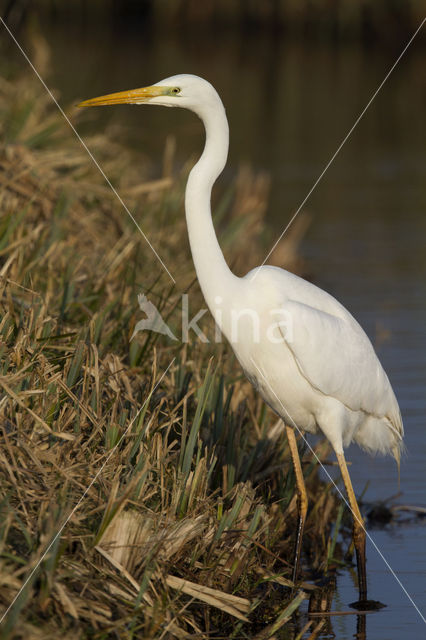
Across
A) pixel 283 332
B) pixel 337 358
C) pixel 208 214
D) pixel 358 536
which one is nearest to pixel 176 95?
pixel 208 214

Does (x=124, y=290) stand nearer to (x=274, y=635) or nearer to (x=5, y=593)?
(x=274, y=635)

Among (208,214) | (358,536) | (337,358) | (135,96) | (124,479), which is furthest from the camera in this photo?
(358,536)

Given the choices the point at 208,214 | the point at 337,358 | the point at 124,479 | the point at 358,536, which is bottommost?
the point at 358,536

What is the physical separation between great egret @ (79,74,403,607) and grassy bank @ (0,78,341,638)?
286 mm

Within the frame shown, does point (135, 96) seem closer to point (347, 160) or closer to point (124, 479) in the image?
point (124, 479)

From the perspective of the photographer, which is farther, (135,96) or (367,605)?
(367,605)

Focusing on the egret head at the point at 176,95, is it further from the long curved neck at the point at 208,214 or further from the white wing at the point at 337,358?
the white wing at the point at 337,358

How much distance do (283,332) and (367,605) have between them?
1.35 metres

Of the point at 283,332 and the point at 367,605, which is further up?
the point at 283,332

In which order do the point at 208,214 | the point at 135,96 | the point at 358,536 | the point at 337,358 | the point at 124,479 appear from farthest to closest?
the point at 358,536
the point at 337,358
the point at 135,96
the point at 208,214
the point at 124,479

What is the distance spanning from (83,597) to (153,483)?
0.74 metres

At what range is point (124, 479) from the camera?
4215 millimetres

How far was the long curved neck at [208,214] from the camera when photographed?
4512 millimetres

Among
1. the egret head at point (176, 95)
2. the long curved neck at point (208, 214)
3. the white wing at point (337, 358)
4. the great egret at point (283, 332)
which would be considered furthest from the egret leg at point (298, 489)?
the egret head at point (176, 95)
